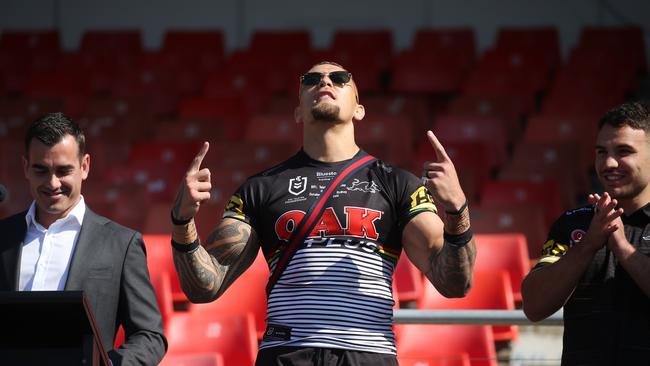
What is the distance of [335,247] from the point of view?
12.0ft

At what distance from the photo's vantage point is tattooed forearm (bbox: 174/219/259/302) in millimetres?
3689

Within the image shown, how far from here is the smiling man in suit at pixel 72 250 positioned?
385cm

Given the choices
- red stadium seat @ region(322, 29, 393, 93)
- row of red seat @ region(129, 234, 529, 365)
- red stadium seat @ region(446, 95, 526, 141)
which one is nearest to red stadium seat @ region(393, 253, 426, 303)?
row of red seat @ region(129, 234, 529, 365)

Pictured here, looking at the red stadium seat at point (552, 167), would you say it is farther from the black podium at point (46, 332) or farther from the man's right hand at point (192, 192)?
the black podium at point (46, 332)

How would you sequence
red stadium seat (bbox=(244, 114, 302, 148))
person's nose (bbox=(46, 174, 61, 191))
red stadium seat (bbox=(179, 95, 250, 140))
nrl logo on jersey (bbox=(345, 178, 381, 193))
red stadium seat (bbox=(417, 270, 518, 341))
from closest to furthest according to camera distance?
1. nrl logo on jersey (bbox=(345, 178, 381, 193))
2. person's nose (bbox=(46, 174, 61, 191))
3. red stadium seat (bbox=(417, 270, 518, 341))
4. red stadium seat (bbox=(244, 114, 302, 148))
5. red stadium seat (bbox=(179, 95, 250, 140))

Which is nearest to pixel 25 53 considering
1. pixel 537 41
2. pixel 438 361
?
pixel 537 41

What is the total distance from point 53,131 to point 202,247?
0.70 meters

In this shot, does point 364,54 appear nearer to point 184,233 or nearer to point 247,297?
point 247,297

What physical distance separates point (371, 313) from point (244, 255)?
510 mm

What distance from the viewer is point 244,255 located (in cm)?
386

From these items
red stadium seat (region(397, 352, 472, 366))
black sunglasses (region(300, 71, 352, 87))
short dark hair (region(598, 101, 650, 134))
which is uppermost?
black sunglasses (region(300, 71, 352, 87))

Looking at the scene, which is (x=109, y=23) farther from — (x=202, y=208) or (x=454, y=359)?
(x=454, y=359)

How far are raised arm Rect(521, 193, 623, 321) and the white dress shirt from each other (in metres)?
1.56

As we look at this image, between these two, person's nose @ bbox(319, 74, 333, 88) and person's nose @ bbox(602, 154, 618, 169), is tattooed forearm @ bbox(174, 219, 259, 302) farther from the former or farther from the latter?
person's nose @ bbox(602, 154, 618, 169)
